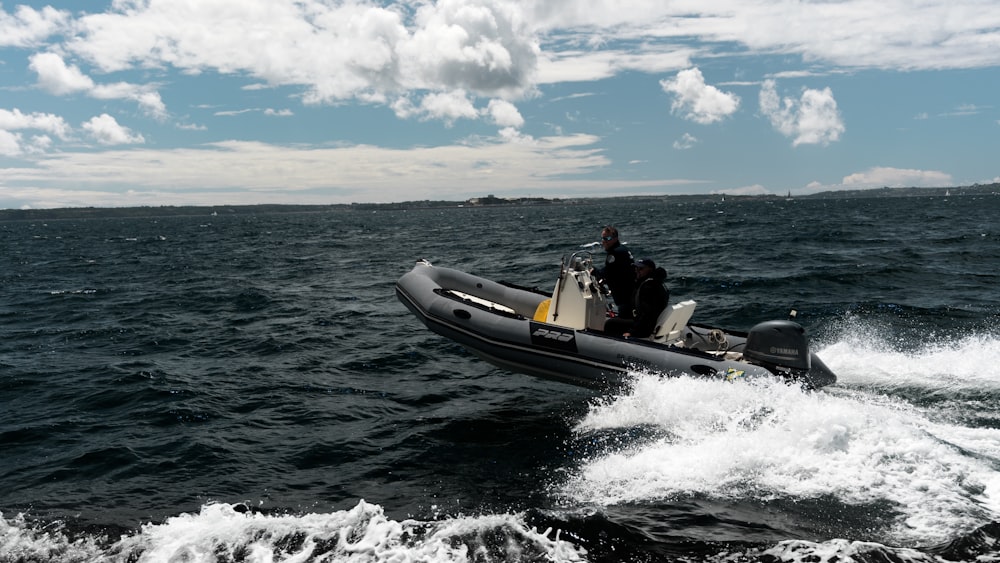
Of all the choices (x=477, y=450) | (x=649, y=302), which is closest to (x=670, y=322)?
(x=649, y=302)

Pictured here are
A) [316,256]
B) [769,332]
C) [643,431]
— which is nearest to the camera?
[643,431]

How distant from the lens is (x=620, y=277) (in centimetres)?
786

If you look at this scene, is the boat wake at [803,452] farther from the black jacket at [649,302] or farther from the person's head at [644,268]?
the person's head at [644,268]

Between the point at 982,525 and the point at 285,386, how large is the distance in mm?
7289

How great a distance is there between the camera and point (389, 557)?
449cm

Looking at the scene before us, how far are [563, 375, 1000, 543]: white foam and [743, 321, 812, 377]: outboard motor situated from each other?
1.49ft

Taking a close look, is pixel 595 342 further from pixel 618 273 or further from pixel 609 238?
pixel 609 238

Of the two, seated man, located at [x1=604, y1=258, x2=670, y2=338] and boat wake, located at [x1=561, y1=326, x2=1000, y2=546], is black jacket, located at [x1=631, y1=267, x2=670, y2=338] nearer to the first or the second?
seated man, located at [x1=604, y1=258, x2=670, y2=338]

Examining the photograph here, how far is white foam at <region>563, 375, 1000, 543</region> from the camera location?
4902 millimetres

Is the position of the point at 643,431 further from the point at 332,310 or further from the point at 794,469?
the point at 332,310

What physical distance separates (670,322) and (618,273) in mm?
809

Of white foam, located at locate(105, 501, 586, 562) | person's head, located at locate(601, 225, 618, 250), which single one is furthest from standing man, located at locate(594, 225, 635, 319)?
white foam, located at locate(105, 501, 586, 562)

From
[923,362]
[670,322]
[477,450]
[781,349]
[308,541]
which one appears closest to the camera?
[308,541]

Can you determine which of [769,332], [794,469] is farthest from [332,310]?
[794,469]
